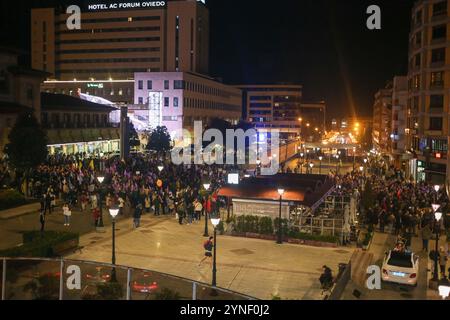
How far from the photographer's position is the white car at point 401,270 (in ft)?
59.8

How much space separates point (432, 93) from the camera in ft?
161

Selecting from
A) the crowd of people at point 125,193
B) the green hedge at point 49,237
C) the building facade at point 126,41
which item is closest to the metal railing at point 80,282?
the green hedge at point 49,237

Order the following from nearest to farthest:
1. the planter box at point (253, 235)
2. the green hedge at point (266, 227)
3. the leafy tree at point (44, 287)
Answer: the leafy tree at point (44, 287) < the green hedge at point (266, 227) < the planter box at point (253, 235)

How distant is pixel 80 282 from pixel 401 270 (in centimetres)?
1118

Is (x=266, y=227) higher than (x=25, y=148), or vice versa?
(x=25, y=148)

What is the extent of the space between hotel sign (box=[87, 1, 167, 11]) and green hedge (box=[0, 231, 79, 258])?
94.7 meters

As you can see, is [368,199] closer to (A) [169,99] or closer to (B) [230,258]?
(B) [230,258]

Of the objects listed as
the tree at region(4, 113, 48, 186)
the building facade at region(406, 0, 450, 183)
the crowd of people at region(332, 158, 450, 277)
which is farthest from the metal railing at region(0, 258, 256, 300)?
the building facade at region(406, 0, 450, 183)

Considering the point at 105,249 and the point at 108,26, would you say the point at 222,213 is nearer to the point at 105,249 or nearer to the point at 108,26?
the point at 105,249

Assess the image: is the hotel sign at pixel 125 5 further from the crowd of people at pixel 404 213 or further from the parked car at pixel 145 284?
the parked car at pixel 145 284

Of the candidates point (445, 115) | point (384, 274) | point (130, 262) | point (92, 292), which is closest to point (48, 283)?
point (92, 292)

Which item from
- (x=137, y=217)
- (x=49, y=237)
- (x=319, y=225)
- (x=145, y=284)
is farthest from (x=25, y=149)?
(x=145, y=284)

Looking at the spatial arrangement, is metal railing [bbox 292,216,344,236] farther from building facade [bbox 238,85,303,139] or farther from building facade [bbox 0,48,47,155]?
building facade [bbox 238,85,303,139]

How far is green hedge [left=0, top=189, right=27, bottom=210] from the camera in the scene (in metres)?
29.7
